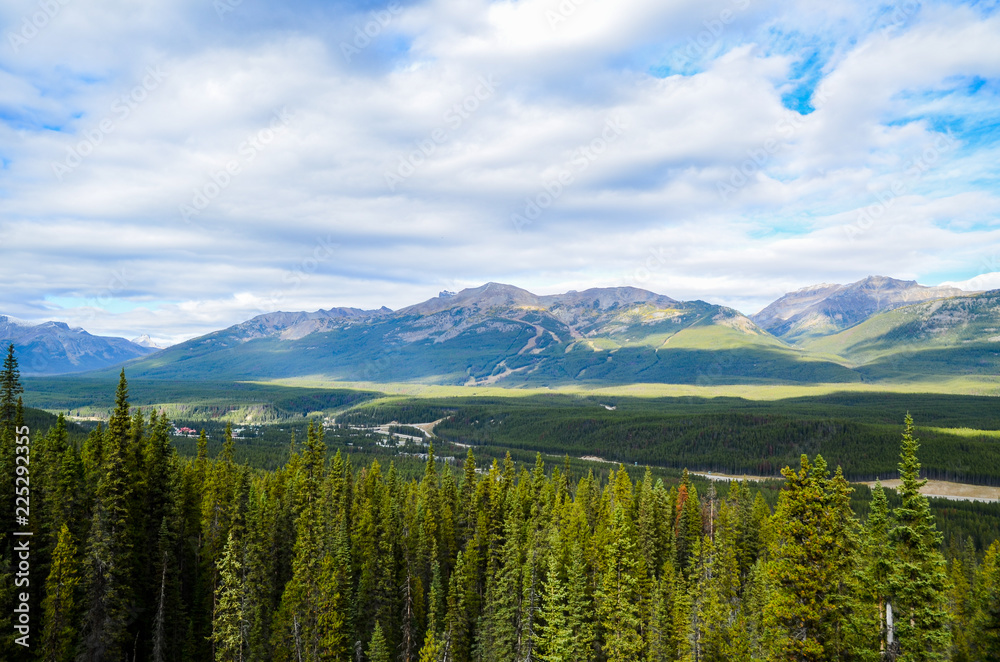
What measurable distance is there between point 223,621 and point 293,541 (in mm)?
16579

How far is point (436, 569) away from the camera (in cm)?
6438

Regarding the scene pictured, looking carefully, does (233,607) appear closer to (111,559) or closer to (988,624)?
(111,559)

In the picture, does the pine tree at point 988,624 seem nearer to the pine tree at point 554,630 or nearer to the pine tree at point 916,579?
the pine tree at point 916,579

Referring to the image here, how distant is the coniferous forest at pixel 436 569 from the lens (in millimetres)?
28703

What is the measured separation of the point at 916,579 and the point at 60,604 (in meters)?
58.2

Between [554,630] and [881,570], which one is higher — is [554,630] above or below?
below

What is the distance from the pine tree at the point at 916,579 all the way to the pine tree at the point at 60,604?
55475mm

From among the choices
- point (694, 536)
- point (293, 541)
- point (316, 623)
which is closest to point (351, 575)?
point (293, 541)

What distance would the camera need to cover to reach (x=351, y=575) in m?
68.9

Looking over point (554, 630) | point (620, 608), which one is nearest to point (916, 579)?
point (554, 630)

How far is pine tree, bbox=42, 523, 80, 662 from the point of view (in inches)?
1671

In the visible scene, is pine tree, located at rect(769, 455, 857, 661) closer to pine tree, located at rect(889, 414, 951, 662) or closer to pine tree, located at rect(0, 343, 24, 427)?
pine tree, located at rect(889, 414, 951, 662)

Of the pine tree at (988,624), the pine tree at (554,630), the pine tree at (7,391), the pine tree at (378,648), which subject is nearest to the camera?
the pine tree at (988,624)

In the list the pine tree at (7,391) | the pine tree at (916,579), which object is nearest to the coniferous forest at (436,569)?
the pine tree at (916,579)
